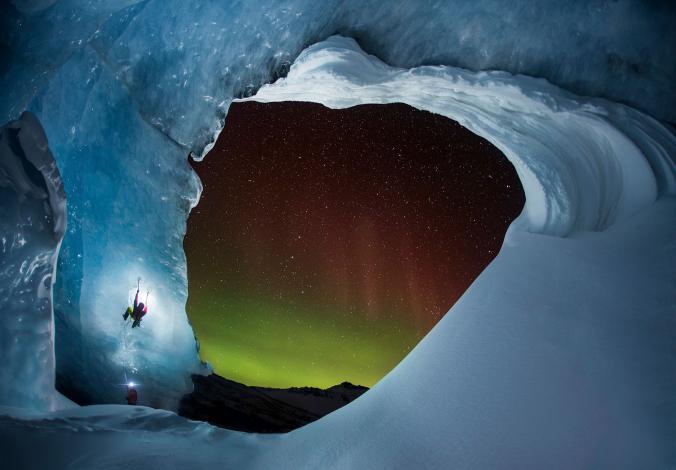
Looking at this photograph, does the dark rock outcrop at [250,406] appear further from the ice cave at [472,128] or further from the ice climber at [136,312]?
the ice cave at [472,128]

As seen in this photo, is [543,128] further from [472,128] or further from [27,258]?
[27,258]

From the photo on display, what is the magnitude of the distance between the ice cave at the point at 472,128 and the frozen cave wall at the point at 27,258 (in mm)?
21

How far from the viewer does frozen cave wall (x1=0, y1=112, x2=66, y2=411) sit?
14.6ft

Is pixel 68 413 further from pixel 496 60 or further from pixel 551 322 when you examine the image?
pixel 496 60

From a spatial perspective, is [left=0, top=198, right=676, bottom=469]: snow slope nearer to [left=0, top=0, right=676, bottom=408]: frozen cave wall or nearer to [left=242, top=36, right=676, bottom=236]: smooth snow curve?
[left=242, top=36, right=676, bottom=236]: smooth snow curve

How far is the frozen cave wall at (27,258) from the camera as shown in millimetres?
4445

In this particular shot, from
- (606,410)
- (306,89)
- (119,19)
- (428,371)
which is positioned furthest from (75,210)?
(606,410)

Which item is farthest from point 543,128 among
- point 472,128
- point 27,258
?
point 27,258

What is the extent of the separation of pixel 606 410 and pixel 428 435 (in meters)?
1.02

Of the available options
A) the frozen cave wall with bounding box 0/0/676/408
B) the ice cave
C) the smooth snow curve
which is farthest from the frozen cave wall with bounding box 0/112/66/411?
the smooth snow curve

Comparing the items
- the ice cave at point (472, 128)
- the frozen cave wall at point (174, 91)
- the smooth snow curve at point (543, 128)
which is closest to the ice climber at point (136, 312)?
the frozen cave wall at point (174, 91)

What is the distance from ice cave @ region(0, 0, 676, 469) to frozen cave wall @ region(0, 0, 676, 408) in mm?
20

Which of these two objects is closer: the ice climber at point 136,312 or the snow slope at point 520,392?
the snow slope at point 520,392

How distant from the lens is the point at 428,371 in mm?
3336
